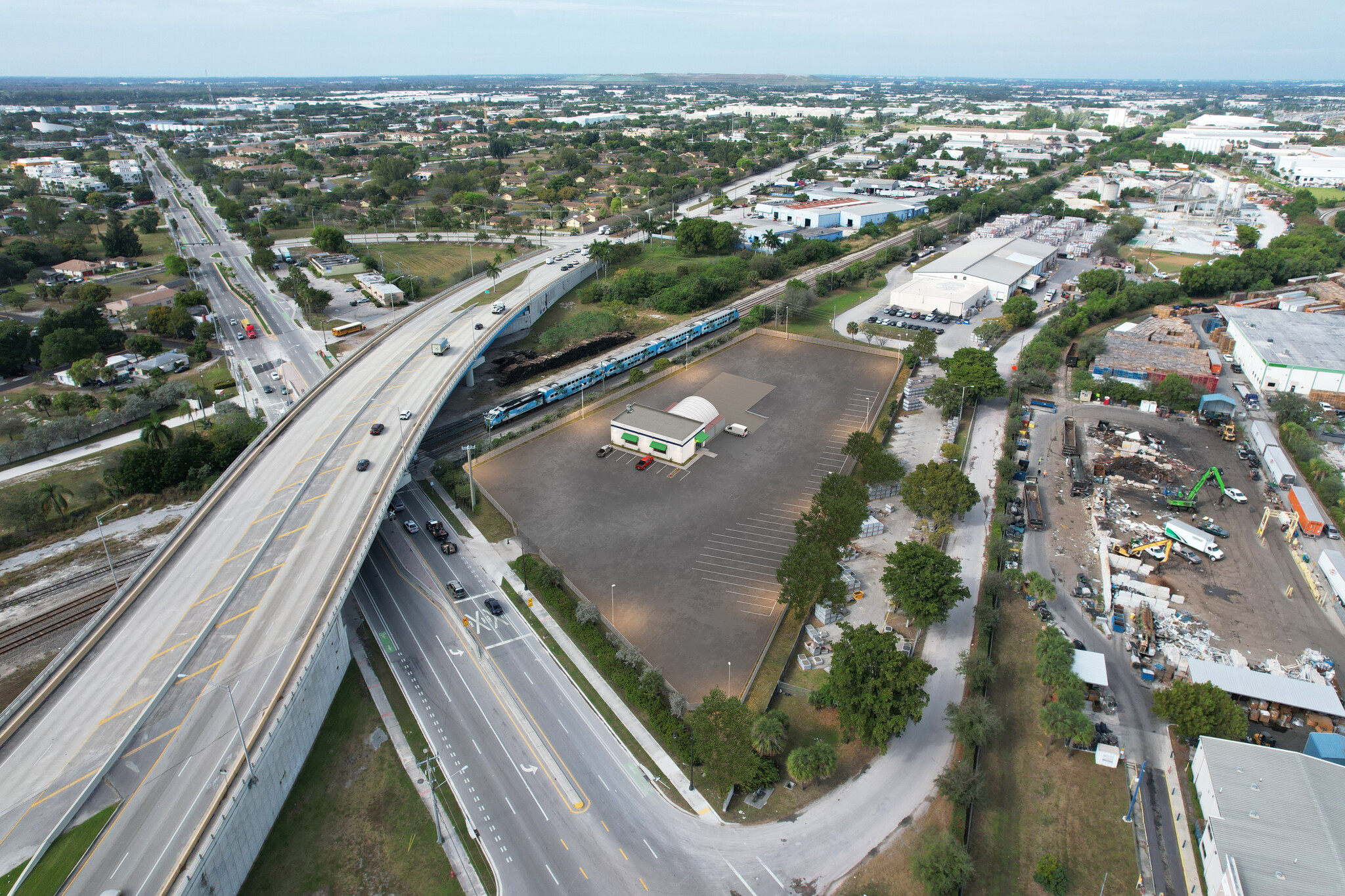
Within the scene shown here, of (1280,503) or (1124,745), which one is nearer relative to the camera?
(1124,745)

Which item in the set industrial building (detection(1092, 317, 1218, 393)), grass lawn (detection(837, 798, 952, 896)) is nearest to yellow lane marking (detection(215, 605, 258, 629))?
grass lawn (detection(837, 798, 952, 896))

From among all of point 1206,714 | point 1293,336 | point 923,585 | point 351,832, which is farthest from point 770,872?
point 1293,336

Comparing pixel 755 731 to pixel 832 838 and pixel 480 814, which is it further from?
pixel 480 814

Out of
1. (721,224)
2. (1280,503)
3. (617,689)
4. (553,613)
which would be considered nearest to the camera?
(617,689)

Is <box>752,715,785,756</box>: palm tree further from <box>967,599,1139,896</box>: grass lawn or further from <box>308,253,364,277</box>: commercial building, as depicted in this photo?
<box>308,253,364,277</box>: commercial building

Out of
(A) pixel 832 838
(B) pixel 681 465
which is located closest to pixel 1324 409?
(B) pixel 681 465

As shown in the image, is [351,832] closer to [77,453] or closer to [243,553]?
[243,553]
